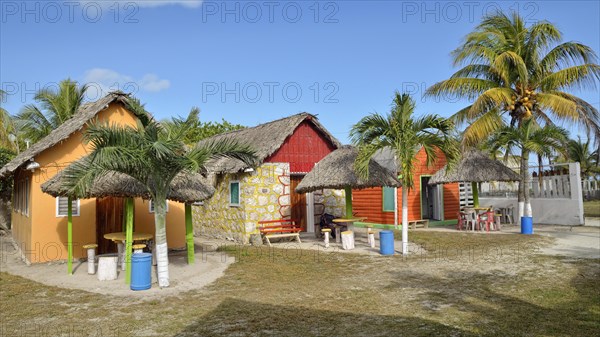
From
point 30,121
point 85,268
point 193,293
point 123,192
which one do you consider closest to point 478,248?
point 193,293

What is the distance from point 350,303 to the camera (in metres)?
7.47

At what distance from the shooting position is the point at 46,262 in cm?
1213

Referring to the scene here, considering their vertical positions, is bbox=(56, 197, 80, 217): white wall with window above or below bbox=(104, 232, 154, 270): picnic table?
above

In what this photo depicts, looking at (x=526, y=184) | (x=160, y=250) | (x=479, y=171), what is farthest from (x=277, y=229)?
(x=526, y=184)

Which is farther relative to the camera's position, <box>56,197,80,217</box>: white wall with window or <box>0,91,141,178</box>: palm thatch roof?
<box>56,197,80,217</box>: white wall with window

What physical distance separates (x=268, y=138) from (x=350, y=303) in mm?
10226

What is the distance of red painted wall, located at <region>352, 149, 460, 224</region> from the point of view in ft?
65.4

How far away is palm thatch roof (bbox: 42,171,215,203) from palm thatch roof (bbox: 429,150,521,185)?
10129 millimetres

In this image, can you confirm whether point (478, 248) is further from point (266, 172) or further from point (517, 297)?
point (266, 172)

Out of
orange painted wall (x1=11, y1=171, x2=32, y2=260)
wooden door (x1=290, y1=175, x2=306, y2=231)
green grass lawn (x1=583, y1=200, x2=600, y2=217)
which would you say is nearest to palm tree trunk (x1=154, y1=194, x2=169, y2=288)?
orange painted wall (x1=11, y1=171, x2=32, y2=260)

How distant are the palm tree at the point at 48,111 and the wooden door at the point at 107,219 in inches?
439

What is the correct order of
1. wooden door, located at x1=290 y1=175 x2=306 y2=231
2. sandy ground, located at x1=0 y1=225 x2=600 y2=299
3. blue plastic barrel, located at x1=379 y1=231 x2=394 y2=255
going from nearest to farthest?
sandy ground, located at x1=0 y1=225 x2=600 y2=299, blue plastic barrel, located at x1=379 y1=231 x2=394 y2=255, wooden door, located at x1=290 y1=175 x2=306 y2=231

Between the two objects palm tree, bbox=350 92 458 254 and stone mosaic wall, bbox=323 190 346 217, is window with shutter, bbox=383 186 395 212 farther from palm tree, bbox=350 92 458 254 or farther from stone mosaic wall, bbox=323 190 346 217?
palm tree, bbox=350 92 458 254

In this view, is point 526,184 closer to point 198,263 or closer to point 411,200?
point 411,200
